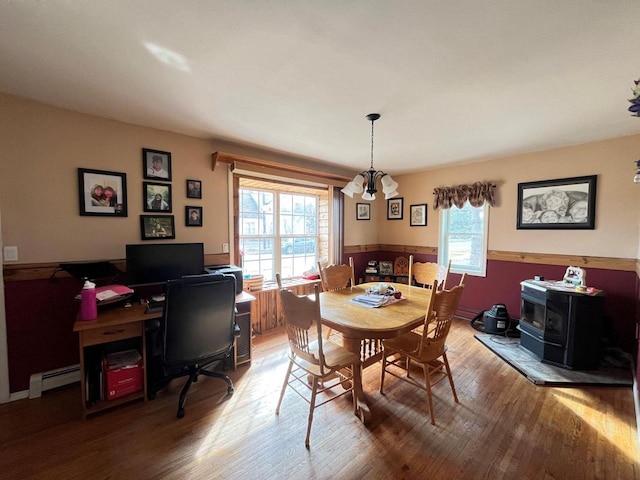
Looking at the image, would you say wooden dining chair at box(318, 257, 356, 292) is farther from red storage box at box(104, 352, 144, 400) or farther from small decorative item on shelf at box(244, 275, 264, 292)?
red storage box at box(104, 352, 144, 400)

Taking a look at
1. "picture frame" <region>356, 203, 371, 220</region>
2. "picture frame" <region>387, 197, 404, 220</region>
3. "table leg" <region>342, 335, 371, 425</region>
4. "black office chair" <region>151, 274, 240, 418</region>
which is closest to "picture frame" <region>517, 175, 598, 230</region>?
"picture frame" <region>387, 197, 404, 220</region>

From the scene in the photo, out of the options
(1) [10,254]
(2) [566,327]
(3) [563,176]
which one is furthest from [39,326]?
(3) [563,176]

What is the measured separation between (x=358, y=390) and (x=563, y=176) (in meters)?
3.45

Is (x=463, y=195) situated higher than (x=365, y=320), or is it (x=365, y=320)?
(x=463, y=195)

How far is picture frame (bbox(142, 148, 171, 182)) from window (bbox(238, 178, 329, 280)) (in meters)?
0.86

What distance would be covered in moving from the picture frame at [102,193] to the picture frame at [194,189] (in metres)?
0.56

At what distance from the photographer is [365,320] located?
6.19 ft

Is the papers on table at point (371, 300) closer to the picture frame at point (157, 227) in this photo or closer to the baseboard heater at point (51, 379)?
the picture frame at point (157, 227)

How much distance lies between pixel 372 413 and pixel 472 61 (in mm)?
2450

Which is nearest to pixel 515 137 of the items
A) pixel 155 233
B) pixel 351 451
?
pixel 351 451

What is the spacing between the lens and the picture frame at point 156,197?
2627mm

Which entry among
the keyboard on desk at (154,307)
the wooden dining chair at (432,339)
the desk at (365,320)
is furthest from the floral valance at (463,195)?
the keyboard on desk at (154,307)

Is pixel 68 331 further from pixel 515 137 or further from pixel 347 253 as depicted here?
pixel 515 137

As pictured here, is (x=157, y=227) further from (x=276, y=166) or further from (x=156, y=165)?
(x=276, y=166)
